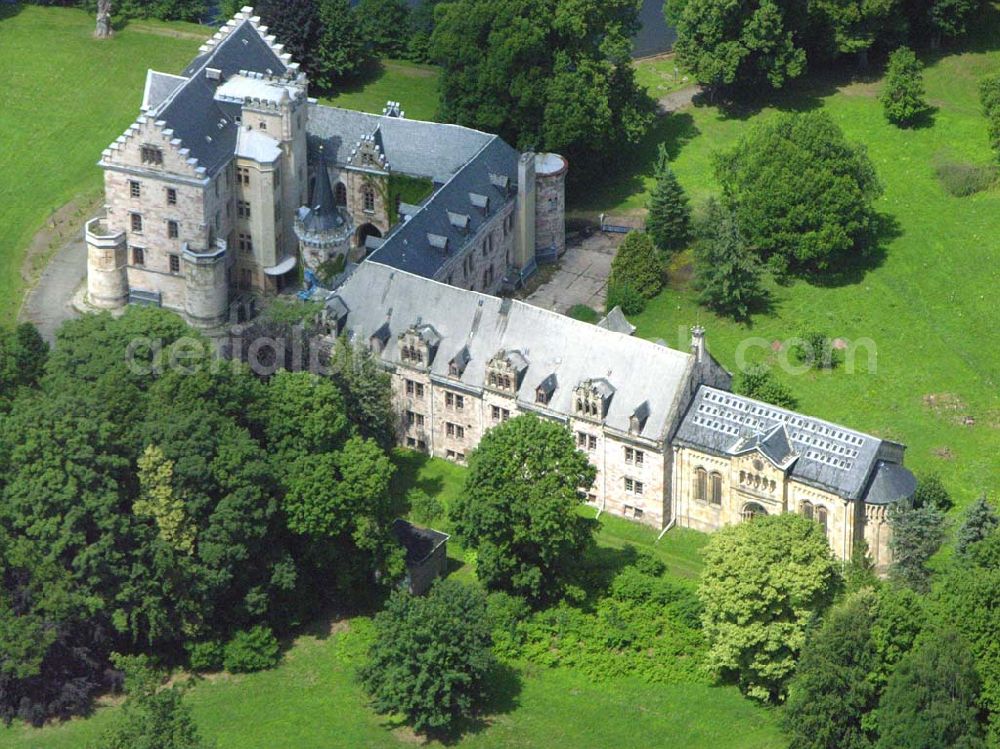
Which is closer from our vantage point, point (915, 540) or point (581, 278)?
point (915, 540)

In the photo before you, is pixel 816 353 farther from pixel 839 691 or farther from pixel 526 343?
pixel 839 691

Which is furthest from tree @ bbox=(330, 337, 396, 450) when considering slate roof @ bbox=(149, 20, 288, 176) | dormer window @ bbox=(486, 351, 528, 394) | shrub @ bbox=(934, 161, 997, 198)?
shrub @ bbox=(934, 161, 997, 198)

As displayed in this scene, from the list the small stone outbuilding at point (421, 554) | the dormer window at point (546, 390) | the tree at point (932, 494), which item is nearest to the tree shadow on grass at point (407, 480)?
the small stone outbuilding at point (421, 554)

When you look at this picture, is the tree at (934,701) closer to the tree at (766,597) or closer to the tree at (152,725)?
the tree at (766,597)

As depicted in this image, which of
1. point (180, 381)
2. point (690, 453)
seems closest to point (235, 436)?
point (180, 381)

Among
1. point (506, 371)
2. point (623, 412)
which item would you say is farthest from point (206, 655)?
point (623, 412)

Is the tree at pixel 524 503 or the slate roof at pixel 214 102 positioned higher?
the slate roof at pixel 214 102
